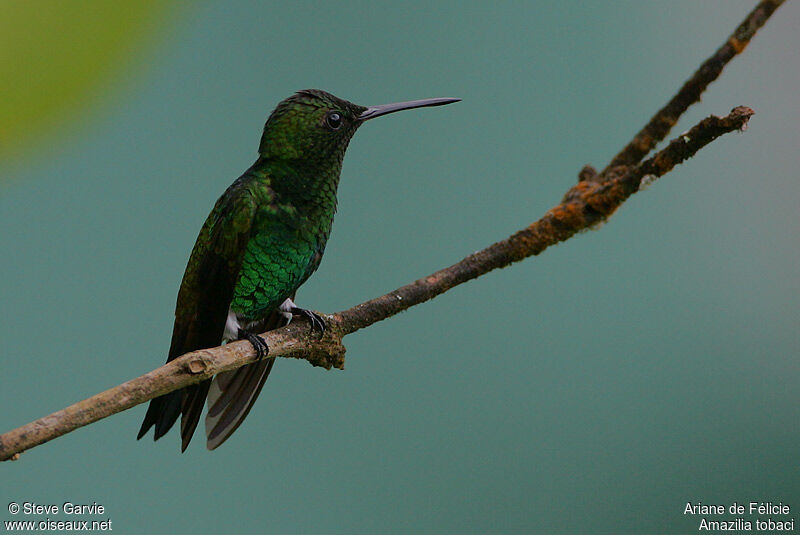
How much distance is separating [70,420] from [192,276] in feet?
2.09

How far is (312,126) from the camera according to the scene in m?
1.76

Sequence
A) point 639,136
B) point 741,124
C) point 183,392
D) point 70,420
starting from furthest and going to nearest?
point 639,136 < point 183,392 < point 741,124 < point 70,420

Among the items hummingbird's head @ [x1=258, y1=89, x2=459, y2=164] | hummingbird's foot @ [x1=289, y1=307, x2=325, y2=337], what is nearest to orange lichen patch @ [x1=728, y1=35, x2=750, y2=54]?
hummingbird's head @ [x1=258, y1=89, x2=459, y2=164]

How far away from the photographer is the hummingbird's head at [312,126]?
176 cm

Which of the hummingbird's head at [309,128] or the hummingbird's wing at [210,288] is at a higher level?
the hummingbird's head at [309,128]

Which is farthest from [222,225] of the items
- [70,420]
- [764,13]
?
[764,13]

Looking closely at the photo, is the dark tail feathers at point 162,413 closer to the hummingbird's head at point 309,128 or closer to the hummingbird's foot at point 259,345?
the hummingbird's foot at point 259,345

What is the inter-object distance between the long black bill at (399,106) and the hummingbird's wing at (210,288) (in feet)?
1.13

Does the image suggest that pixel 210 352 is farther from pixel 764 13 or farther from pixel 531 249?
pixel 764 13

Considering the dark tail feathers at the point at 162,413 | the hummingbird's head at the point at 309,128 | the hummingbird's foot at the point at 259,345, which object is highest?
the hummingbird's head at the point at 309,128

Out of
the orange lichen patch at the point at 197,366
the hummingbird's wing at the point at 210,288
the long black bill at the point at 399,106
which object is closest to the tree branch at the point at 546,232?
the orange lichen patch at the point at 197,366

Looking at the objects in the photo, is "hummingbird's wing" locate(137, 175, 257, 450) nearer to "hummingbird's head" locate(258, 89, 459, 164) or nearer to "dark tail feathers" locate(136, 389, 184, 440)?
"dark tail feathers" locate(136, 389, 184, 440)

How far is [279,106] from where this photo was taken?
5.97ft

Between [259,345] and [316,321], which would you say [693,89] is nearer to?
[316,321]
